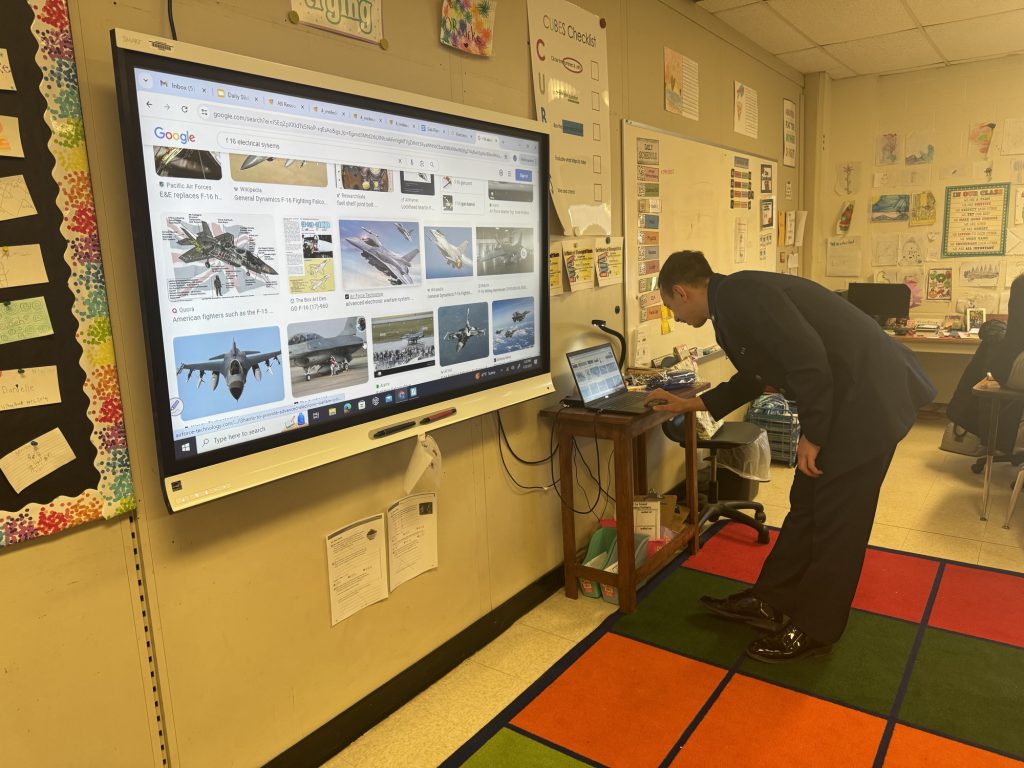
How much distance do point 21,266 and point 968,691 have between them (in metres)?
2.76

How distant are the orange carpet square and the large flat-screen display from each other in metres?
1.53

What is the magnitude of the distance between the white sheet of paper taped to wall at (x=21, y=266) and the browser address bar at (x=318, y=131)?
1.44 feet

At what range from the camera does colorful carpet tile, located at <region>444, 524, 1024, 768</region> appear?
1977mm

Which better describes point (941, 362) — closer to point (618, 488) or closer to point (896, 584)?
point (896, 584)

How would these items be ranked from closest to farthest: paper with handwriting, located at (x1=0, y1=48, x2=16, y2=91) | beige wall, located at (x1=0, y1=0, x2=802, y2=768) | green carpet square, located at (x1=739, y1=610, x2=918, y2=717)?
1. paper with handwriting, located at (x1=0, y1=48, x2=16, y2=91)
2. beige wall, located at (x1=0, y1=0, x2=802, y2=768)
3. green carpet square, located at (x1=739, y1=610, x2=918, y2=717)

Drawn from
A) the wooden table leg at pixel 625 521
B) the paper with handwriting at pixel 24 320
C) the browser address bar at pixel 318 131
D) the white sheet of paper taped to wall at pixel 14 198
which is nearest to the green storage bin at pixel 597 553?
the wooden table leg at pixel 625 521

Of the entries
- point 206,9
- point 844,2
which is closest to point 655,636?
point 206,9

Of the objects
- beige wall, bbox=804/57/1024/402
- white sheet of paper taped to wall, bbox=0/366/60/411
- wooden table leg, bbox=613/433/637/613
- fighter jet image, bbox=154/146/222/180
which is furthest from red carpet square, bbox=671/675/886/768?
beige wall, bbox=804/57/1024/402

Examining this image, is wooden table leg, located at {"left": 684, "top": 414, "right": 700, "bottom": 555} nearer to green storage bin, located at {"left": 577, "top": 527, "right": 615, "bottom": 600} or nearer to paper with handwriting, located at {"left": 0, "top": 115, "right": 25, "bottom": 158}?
green storage bin, located at {"left": 577, "top": 527, "right": 615, "bottom": 600}

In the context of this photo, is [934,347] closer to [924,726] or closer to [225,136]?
[924,726]

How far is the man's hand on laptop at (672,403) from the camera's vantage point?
273 centimetres

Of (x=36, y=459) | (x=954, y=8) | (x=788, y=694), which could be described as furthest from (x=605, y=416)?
(x=954, y=8)

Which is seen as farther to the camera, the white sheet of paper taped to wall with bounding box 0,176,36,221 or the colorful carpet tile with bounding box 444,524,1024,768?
the colorful carpet tile with bounding box 444,524,1024,768

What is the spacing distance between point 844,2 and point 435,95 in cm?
283
